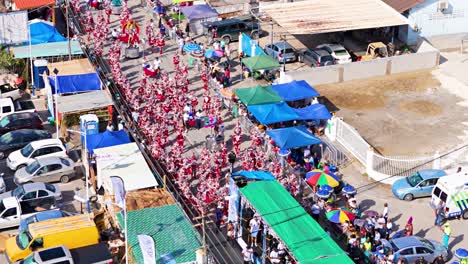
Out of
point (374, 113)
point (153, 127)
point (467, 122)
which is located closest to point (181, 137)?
point (153, 127)

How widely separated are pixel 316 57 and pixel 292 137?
11760 millimetres

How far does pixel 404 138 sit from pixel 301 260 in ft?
47.2

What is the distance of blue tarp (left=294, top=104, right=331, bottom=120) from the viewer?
39219mm

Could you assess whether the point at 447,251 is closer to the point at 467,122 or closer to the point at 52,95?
the point at 467,122

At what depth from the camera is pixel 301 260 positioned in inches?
1054

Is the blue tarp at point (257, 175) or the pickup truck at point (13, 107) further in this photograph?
the pickup truck at point (13, 107)

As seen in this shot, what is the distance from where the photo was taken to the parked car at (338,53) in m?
47.2

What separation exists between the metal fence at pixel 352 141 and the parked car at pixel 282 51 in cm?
955

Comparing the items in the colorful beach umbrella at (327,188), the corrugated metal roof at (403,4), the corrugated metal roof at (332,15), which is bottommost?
the colorful beach umbrella at (327,188)

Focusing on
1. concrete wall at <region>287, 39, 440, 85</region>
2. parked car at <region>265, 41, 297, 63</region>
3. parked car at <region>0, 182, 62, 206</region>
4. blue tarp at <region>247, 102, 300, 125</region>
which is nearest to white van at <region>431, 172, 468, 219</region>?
blue tarp at <region>247, 102, 300, 125</region>

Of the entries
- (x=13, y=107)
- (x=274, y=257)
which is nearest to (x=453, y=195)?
(x=274, y=257)

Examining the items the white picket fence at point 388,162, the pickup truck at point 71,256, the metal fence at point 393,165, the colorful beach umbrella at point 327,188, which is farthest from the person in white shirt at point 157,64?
the pickup truck at point 71,256

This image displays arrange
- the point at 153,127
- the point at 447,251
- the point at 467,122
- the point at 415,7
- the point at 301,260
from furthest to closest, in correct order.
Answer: the point at 415,7
the point at 467,122
the point at 153,127
the point at 447,251
the point at 301,260

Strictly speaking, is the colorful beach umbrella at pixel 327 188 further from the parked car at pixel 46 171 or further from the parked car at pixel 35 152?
the parked car at pixel 35 152
